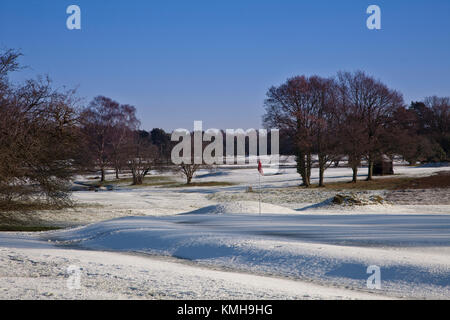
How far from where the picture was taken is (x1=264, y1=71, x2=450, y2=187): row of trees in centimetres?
4931

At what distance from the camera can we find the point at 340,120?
53812mm

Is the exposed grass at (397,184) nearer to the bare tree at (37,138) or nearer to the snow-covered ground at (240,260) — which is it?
the snow-covered ground at (240,260)

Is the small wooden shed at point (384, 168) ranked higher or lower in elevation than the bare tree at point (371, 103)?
lower

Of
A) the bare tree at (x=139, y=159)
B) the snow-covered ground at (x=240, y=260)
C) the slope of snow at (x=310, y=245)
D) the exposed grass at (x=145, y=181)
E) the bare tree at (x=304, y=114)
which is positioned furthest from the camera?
the exposed grass at (x=145, y=181)

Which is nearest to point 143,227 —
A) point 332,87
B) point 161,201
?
point 161,201

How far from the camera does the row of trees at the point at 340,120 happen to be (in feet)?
162

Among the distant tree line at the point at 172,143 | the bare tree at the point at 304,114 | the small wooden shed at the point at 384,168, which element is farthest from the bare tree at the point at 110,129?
the small wooden shed at the point at 384,168

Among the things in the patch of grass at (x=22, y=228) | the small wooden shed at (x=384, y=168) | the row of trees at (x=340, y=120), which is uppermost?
the row of trees at (x=340, y=120)

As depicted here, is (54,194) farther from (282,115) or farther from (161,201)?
(282,115)

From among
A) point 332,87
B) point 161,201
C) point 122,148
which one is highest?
point 332,87

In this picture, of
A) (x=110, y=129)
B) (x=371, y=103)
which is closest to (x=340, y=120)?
(x=371, y=103)

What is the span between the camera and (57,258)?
1255cm

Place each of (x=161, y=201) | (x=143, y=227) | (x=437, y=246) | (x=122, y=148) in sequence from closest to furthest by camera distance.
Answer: (x=437, y=246) < (x=143, y=227) < (x=161, y=201) < (x=122, y=148)
